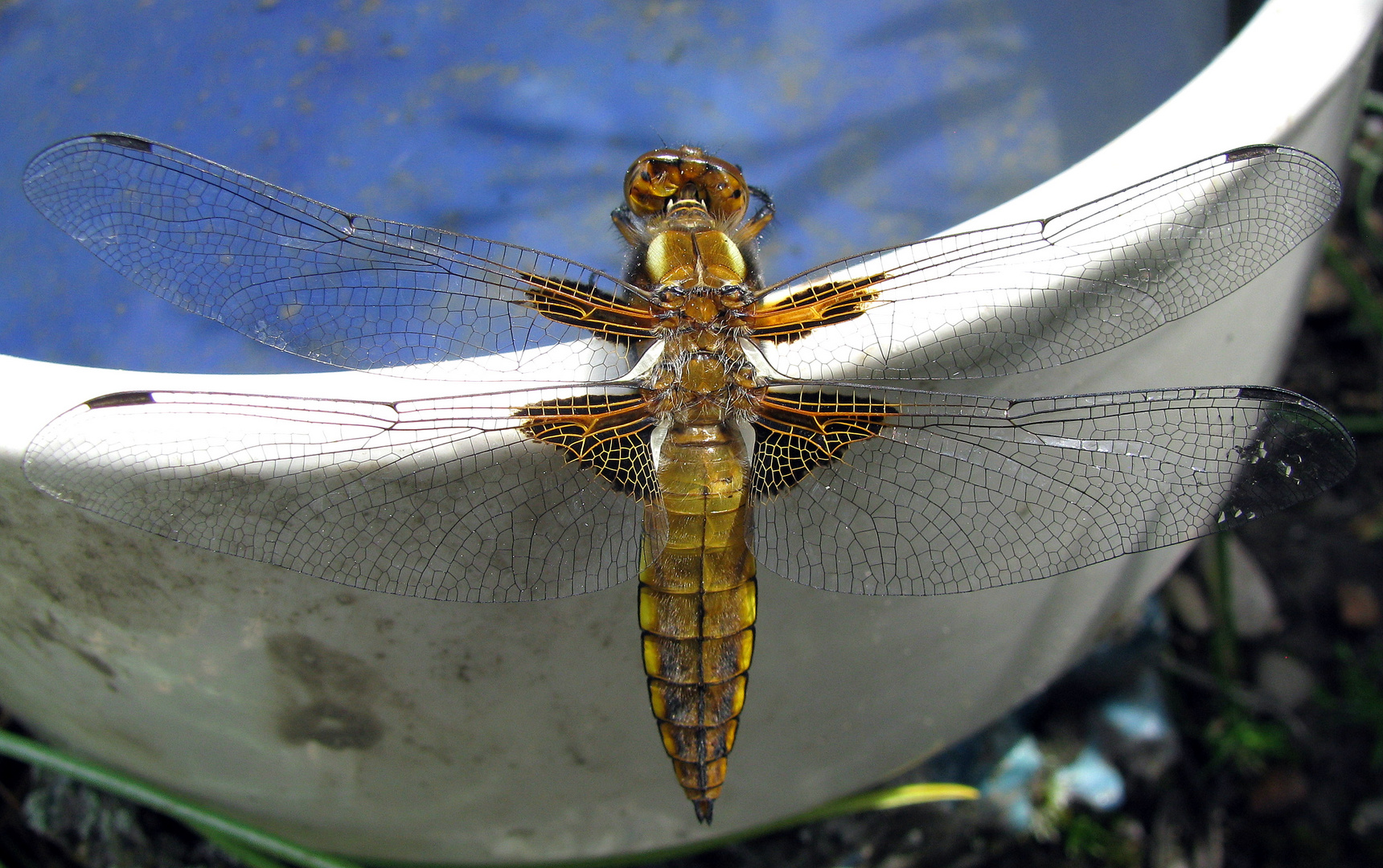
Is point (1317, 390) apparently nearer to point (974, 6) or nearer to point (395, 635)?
point (974, 6)

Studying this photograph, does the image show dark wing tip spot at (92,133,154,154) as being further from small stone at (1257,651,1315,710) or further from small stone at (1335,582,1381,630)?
small stone at (1335,582,1381,630)

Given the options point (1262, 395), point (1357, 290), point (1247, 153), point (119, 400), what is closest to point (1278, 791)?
point (1357, 290)

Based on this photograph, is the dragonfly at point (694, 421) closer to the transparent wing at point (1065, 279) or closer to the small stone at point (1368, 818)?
the transparent wing at point (1065, 279)

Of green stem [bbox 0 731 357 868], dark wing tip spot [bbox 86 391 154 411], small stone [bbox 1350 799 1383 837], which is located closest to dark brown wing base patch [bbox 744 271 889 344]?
dark wing tip spot [bbox 86 391 154 411]

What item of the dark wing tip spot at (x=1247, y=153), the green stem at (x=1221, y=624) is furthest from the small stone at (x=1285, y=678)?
the dark wing tip spot at (x=1247, y=153)

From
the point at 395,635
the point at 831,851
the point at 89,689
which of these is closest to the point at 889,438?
the point at 395,635
